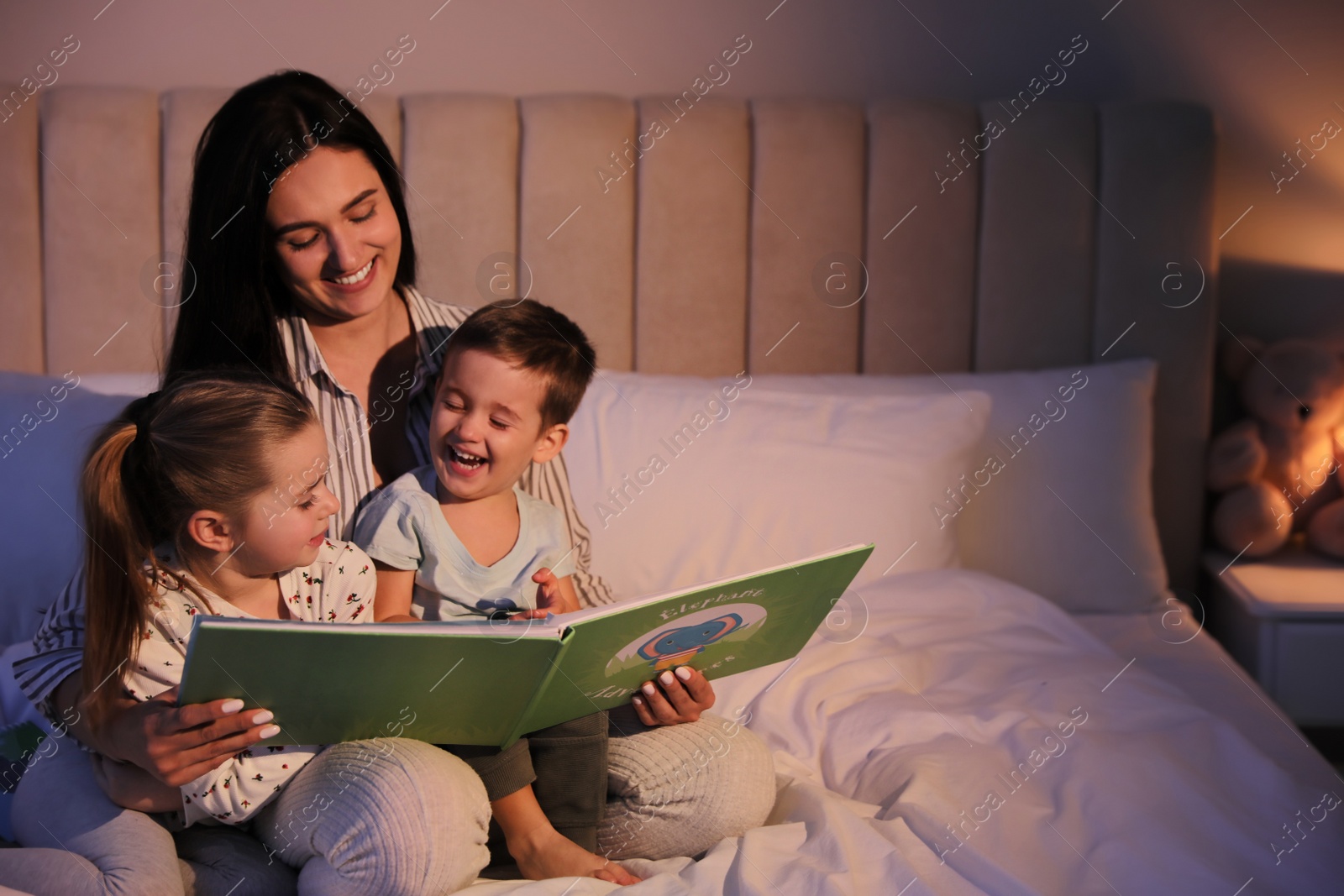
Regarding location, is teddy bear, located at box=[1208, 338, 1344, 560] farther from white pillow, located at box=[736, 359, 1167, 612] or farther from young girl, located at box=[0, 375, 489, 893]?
young girl, located at box=[0, 375, 489, 893]

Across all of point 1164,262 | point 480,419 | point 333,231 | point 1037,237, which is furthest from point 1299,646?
point 333,231

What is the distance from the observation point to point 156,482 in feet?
3.61

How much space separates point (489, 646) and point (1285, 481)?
1.82 metres

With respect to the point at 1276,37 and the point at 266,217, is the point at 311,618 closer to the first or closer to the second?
the point at 266,217

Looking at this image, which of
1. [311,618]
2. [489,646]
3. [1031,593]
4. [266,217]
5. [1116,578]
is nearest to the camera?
[489,646]

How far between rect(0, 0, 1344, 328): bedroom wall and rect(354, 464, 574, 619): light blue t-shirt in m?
1.11

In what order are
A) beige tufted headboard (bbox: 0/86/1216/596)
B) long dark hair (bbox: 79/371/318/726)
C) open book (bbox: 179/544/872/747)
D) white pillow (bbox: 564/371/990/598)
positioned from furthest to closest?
beige tufted headboard (bbox: 0/86/1216/596)
white pillow (bbox: 564/371/990/598)
long dark hair (bbox: 79/371/318/726)
open book (bbox: 179/544/872/747)

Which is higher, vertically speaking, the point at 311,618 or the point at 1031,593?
the point at 311,618

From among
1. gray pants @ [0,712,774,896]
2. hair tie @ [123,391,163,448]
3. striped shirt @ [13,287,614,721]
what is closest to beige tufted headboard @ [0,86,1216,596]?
striped shirt @ [13,287,614,721]

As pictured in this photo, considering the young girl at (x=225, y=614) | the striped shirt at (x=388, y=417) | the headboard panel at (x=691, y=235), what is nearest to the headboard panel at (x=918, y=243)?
the headboard panel at (x=691, y=235)

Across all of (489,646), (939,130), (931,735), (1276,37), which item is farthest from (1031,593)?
(1276,37)

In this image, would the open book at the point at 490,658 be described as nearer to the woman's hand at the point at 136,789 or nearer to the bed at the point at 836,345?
the woman's hand at the point at 136,789

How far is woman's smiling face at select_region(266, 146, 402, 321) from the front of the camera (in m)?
1.32

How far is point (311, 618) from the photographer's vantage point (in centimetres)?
122
